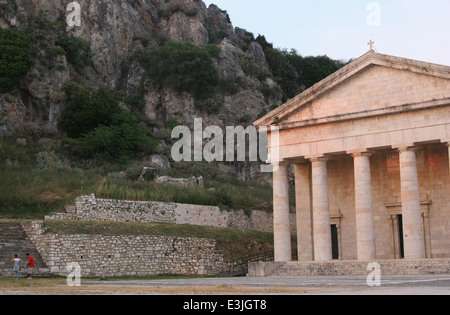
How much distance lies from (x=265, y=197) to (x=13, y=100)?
2183 centimetres

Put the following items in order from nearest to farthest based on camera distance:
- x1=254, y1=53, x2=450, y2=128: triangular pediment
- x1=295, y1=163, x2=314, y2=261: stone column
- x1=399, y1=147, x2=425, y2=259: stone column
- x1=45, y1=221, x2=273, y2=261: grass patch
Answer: x1=399, y1=147, x2=425, y2=259: stone column
x1=254, y1=53, x2=450, y2=128: triangular pediment
x1=45, y1=221, x2=273, y2=261: grass patch
x1=295, y1=163, x2=314, y2=261: stone column

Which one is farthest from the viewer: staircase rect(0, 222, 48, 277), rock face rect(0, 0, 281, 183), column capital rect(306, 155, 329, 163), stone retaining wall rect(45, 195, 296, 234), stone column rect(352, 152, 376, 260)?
rock face rect(0, 0, 281, 183)

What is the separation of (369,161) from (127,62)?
41031 mm

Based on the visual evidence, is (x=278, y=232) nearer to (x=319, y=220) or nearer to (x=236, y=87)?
(x=319, y=220)

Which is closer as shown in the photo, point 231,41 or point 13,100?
point 13,100

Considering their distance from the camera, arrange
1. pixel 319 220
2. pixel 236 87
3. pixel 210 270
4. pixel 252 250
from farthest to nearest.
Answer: pixel 236 87 → pixel 252 250 → pixel 210 270 → pixel 319 220

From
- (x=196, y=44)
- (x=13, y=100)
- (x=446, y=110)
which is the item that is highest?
(x=196, y=44)

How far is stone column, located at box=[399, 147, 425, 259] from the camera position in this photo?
27.8 metres

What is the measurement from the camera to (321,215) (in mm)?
30344

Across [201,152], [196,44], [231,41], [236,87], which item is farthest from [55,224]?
[231,41]

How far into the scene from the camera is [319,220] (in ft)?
99.7

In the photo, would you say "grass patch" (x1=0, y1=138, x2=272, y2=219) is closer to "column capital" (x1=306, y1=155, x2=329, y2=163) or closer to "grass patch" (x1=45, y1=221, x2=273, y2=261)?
"grass patch" (x1=45, y1=221, x2=273, y2=261)

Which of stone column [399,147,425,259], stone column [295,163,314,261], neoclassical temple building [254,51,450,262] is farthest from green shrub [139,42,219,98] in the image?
stone column [399,147,425,259]

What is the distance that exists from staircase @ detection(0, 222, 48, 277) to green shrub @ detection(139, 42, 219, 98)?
3292 cm
